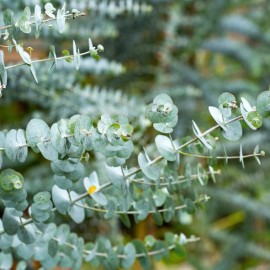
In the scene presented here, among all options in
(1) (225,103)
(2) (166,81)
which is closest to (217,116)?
(1) (225,103)

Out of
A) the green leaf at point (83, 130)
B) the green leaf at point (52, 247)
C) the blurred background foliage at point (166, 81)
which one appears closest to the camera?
the green leaf at point (83, 130)

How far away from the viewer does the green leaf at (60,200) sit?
45 cm

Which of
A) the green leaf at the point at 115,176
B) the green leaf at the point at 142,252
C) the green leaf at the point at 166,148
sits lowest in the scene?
the green leaf at the point at 142,252

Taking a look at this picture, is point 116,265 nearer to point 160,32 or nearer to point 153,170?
point 153,170

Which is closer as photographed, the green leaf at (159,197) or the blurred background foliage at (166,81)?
the green leaf at (159,197)

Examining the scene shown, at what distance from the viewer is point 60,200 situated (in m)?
0.45

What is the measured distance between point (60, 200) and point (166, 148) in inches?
3.8

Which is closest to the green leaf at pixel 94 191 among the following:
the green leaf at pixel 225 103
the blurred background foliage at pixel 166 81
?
the green leaf at pixel 225 103

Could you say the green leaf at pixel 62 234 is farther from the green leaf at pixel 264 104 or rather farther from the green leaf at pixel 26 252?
the green leaf at pixel 264 104

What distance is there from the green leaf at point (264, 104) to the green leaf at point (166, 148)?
0.07 metres

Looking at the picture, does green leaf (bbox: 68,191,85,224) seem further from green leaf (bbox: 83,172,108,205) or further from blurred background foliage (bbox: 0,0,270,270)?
blurred background foliage (bbox: 0,0,270,270)

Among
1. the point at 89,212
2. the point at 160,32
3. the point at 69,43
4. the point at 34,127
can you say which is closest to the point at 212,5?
the point at 160,32

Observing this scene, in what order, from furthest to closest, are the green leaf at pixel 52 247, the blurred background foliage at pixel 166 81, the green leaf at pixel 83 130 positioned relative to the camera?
the blurred background foliage at pixel 166 81
the green leaf at pixel 52 247
the green leaf at pixel 83 130

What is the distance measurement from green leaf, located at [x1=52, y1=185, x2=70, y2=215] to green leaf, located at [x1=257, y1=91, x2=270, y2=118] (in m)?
0.16
